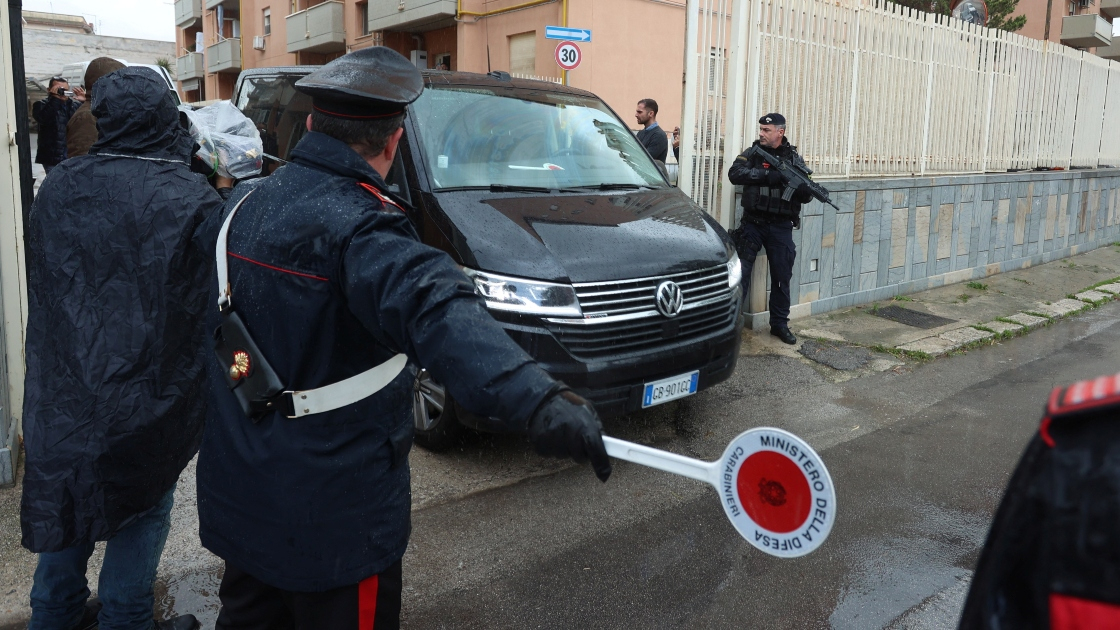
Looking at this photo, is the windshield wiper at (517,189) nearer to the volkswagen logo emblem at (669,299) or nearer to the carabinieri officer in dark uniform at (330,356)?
the volkswagen logo emblem at (669,299)

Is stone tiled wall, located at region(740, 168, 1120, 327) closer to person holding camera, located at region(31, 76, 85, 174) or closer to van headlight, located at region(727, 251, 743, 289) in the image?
van headlight, located at region(727, 251, 743, 289)

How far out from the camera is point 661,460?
5.28 ft

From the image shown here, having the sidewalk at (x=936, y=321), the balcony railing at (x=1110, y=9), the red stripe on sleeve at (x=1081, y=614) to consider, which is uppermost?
the balcony railing at (x=1110, y=9)

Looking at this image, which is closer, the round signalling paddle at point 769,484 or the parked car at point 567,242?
the round signalling paddle at point 769,484

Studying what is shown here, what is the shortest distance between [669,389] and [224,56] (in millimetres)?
36733

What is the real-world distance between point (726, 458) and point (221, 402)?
1.19 metres

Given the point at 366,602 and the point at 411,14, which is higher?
the point at 411,14

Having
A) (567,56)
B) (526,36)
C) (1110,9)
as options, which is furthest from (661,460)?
(1110,9)

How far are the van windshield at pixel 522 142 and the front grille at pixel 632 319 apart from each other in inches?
39.4

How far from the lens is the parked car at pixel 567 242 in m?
4.13

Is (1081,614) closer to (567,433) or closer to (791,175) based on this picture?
(567,433)

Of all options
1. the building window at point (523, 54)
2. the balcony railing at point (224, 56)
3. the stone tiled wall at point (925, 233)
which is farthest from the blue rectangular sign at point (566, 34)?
the balcony railing at point (224, 56)

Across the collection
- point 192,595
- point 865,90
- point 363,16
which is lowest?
point 192,595

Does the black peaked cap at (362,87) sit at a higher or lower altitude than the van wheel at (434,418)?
higher
